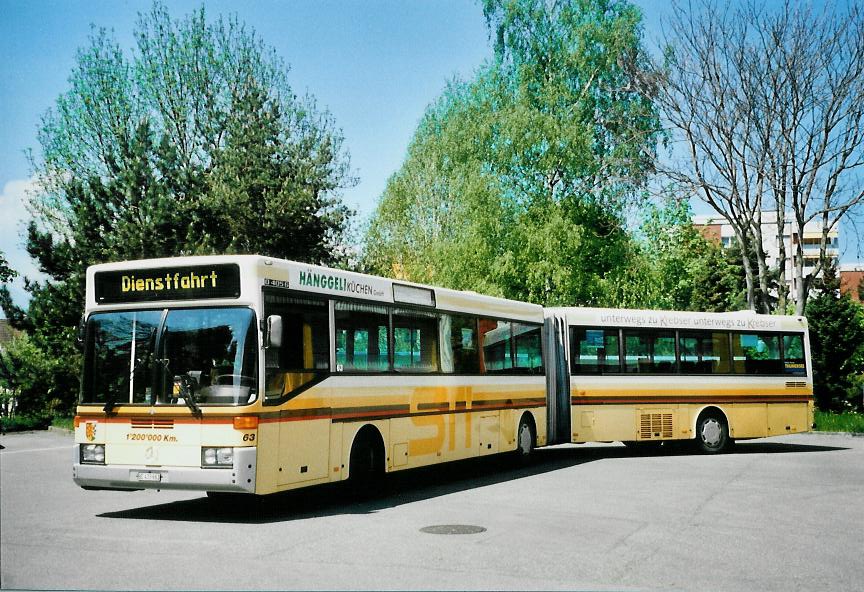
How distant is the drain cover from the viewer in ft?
35.0

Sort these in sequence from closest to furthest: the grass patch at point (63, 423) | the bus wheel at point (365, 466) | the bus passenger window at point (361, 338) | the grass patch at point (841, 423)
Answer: the bus passenger window at point (361, 338)
the bus wheel at point (365, 466)
the grass patch at point (841, 423)
the grass patch at point (63, 423)

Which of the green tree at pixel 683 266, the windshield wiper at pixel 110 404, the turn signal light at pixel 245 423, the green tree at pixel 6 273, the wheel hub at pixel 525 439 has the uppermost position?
the green tree at pixel 683 266

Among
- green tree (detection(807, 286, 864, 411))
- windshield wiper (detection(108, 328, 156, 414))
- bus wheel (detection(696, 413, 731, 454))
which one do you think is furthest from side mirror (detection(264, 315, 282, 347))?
green tree (detection(807, 286, 864, 411))

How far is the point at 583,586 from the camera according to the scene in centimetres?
796

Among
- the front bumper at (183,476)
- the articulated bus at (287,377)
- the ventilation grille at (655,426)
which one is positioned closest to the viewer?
the front bumper at (183,476)

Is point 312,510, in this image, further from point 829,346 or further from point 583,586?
point 829,346

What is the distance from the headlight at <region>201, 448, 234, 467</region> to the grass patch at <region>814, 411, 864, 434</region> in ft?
80.0

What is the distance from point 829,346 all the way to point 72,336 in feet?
87.4

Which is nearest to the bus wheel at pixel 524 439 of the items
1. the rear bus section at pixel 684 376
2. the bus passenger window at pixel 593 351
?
the rear bus section at pixel 684 376

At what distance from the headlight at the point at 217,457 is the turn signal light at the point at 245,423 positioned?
0.25m

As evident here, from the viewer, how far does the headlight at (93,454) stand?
37.8 ft

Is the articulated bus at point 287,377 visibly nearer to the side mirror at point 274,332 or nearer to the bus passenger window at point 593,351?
the side mirror at point 274,332

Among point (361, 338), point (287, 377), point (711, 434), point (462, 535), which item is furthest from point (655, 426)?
point (462, 535)

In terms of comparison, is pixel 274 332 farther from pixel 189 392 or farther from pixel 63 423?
pixel 63 423
